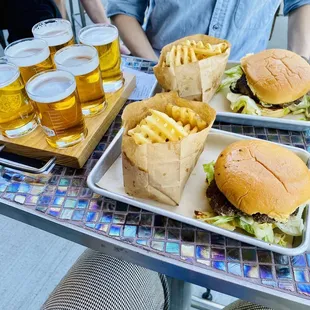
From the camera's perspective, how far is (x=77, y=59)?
3.09 feet

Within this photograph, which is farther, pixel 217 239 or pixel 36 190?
pixel 36 190

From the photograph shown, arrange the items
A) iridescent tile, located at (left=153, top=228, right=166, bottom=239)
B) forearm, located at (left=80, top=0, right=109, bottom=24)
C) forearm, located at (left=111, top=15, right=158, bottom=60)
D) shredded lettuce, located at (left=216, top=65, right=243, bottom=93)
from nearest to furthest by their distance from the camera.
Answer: iridescent tile, located at (left=153, top=228, right=166, bottom=239) < shredded lettuce, located at (left=216, top=65, right=243, bottom=93) < forearm, located at (left=111, top=15, right=158, bottom=60) < forearm, located at (left=80, top=0, right=109, bottom=24)

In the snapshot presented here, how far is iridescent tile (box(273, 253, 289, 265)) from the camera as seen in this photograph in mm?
685

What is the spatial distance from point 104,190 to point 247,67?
586 mm

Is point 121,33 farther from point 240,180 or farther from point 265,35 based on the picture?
point 240,180

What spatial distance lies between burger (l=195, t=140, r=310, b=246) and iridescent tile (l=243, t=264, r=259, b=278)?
0.06m

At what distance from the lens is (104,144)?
964 millimetres

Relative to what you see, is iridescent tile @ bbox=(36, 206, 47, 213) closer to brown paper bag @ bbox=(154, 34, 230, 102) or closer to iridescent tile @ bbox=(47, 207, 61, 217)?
iridescent tile @ bbox=(47, 207, 61, 217)

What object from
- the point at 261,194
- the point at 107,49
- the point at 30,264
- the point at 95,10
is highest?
the point at 107,49

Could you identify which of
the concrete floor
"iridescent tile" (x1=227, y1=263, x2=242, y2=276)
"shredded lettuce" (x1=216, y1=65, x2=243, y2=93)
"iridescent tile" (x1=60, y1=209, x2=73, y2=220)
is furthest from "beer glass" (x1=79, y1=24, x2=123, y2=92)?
the concrete floor

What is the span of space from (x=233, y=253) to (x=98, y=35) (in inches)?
28.0

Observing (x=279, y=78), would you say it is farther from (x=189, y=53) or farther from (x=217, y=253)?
(x=217, y=253)

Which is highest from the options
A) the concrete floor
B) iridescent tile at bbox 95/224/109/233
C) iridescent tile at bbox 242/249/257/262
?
iridescent tile at bbox 95/224/109/233

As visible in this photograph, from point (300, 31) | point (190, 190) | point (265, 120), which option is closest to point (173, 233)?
point (190, 190)
